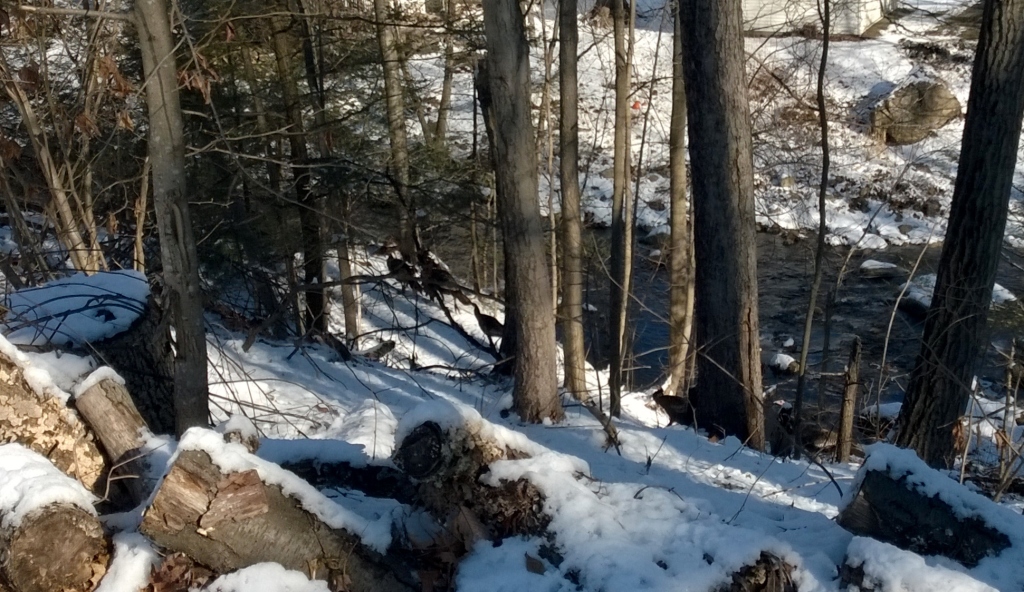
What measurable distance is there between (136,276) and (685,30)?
4.14m

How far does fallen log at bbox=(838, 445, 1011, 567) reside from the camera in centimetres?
270

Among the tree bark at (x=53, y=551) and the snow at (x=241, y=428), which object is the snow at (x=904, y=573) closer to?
the snow at (x=241, y=428)

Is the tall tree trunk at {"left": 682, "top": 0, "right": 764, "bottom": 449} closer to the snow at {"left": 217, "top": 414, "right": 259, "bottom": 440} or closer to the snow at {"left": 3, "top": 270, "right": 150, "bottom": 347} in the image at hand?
the snow at {"left": 217, "top": 414, "right": 259, "bottom": 440}

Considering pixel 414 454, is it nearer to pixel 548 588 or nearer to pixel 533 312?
pixel 548 588

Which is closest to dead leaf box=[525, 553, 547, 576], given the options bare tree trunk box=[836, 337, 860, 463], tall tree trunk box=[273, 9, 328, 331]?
bare tree trunk box=[836, 337, 860, 463]

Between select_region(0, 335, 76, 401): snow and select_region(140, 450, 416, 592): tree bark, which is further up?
select_region(0, 335, 76, 401): snow

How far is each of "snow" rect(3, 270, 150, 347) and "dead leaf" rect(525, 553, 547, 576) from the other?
212 centimetres

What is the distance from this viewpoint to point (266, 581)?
2666 millimetres

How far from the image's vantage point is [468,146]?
1286 centimetres

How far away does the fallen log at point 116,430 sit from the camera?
296 centimetres

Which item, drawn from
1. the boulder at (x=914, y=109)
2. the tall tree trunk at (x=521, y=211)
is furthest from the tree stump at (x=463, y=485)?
the boulder at (x=914, y=109)

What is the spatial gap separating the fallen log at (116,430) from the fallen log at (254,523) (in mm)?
503

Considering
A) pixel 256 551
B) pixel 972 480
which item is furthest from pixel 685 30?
pixel 256 551

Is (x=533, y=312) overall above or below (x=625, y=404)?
above
